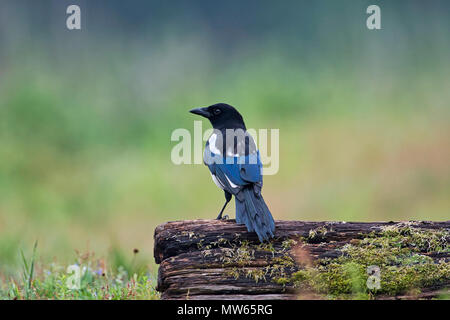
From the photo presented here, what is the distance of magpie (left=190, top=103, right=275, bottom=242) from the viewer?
155 inches

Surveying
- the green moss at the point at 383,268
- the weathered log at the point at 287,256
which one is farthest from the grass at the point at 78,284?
the green moss at the point at 383,268

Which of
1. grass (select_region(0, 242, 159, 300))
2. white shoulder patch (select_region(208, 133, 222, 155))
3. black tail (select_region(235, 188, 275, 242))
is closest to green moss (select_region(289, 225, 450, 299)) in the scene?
black tail (select_region(235, 188, 275, 242))

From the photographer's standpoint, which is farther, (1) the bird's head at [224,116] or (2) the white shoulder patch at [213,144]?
(1) the bird's head at [224,116]

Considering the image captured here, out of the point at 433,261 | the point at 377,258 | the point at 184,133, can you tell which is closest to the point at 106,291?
the point at 377,258

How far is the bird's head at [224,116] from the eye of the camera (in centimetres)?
520

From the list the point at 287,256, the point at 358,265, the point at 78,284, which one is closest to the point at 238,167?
the point at 287,256

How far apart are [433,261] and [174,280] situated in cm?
150

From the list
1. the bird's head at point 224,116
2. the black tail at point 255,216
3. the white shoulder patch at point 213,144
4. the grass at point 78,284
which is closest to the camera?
the black tail at point 255,216

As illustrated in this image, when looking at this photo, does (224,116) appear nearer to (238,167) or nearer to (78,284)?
(238,167)

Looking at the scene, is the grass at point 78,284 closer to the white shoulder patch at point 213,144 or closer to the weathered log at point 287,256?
the weathered log at point 287,256

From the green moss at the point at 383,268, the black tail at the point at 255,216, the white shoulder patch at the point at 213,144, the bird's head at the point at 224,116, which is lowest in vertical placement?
the green moss at the point at 383,268

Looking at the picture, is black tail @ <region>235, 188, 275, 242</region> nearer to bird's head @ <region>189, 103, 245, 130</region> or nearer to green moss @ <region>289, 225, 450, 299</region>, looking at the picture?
green moss @ <region>289, 225, 450, 299</region>
